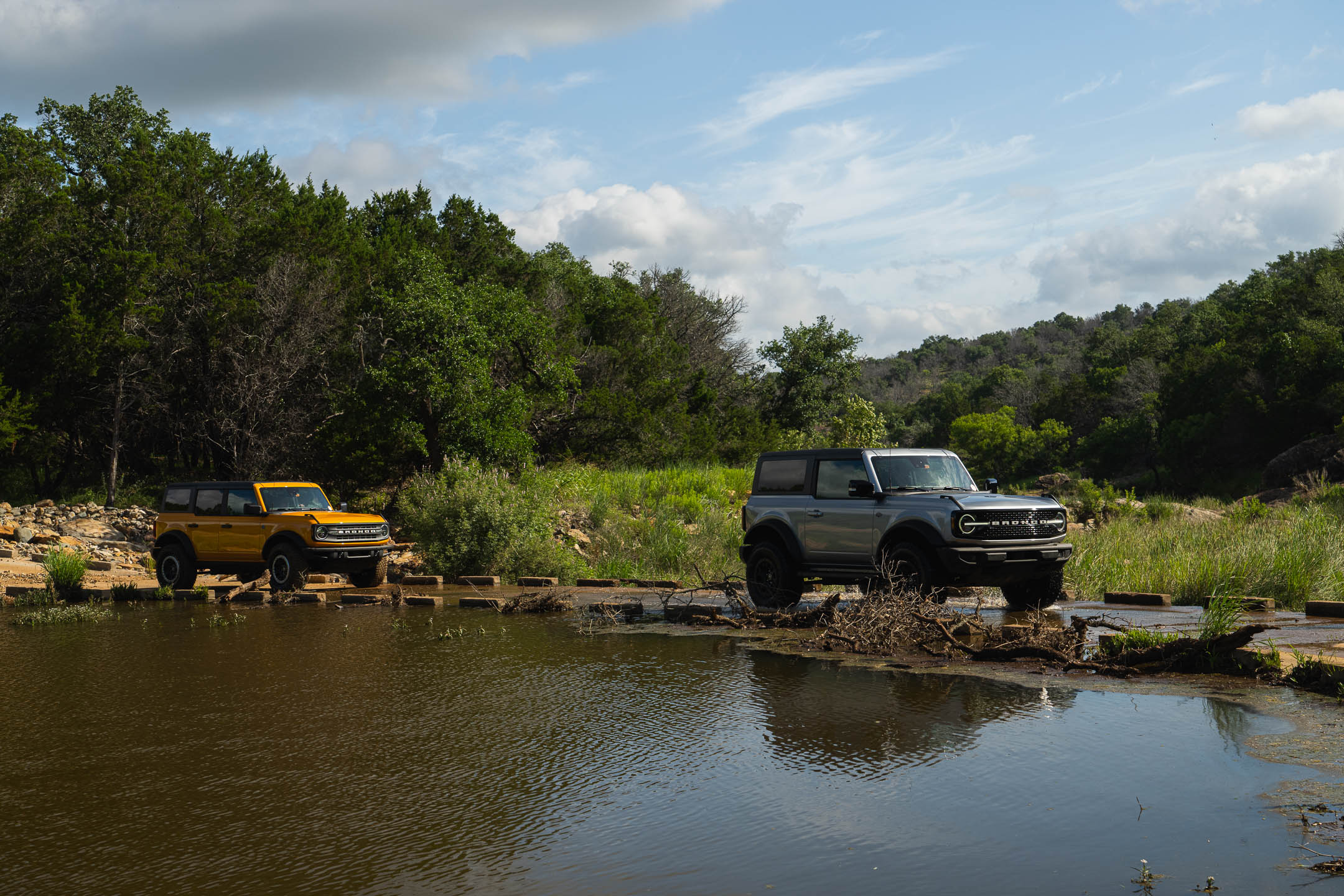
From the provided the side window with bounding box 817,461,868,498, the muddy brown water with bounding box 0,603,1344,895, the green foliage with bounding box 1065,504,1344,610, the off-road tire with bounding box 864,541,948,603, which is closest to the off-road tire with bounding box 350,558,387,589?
the muddy brown water with bounding box 0,603,1344,895

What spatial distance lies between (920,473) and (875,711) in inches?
245

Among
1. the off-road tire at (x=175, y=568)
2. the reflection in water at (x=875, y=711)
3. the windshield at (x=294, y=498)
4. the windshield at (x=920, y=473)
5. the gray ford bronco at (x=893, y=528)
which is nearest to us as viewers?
the reflection in water at (x=875, y=711)

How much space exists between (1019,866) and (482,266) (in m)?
42.0

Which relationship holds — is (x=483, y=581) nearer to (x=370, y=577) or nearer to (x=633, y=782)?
(x=370, y=577)

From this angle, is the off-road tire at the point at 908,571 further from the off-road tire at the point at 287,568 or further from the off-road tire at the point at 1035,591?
the off-road tire at the point at 287,568

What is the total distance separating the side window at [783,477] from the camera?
13984 millimetres

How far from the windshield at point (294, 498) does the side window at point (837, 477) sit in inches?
392

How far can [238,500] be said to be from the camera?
63.2 ft

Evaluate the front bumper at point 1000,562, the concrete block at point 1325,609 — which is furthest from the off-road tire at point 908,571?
the concrete block at point 1325,609

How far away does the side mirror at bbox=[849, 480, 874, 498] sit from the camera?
1292cm

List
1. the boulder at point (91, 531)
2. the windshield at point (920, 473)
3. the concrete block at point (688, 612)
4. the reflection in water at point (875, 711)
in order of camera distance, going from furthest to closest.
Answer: the boulder at point (91, 531) < the concrete block at point (688, 612) < the windshield at point (920, 473) < the reflection in water at point (875, 711)

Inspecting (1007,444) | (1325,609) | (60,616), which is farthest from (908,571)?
(1007,444)

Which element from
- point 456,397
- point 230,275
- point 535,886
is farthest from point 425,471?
point 535,886

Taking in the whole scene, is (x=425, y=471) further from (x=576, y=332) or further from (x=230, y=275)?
(x=576, y=332)
